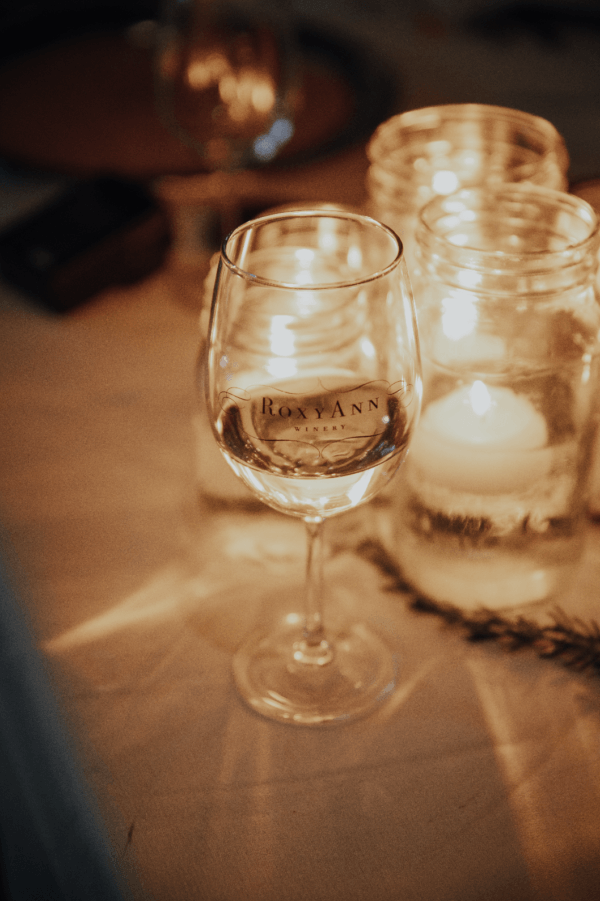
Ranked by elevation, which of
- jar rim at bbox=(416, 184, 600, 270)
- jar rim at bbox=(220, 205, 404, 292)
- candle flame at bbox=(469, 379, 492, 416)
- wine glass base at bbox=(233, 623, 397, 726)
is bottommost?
wine glass base at bbox=(233, 623, 397, 726)

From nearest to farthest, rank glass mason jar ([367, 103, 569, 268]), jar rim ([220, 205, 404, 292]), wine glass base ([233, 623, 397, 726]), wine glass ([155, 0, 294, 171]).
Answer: jar rim ([220, 205, 404, 292]) < wine glass base ([233, 623, 397, 726]) < glass mason jar ([367, 103, 569, 268]) < wine glass ([155, 0, 294, 171])

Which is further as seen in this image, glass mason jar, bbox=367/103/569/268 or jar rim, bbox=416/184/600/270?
glass mason jar, bbox=367/103/569/268

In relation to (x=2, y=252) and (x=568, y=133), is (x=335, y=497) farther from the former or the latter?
(x=568, y=133)

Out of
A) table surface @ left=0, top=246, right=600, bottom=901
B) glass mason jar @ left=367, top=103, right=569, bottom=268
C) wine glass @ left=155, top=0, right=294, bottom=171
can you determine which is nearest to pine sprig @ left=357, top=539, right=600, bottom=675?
table surface @ left=0, top=246, right=600, bottom=901

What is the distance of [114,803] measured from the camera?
0.44 metres

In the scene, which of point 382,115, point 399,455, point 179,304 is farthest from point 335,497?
point 382,115

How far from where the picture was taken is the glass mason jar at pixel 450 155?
62 centimetres

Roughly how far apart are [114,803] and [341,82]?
0.94 meters

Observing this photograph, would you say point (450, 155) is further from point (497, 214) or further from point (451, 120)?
point (497, 214)

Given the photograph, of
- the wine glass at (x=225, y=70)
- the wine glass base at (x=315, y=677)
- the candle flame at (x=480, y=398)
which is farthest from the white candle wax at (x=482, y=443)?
the wine glass at (x=225, y=70)

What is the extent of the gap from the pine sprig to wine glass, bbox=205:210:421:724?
0.05m

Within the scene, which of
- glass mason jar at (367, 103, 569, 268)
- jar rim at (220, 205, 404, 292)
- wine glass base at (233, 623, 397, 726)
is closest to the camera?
jar rim at (220, 205, 404, 292)

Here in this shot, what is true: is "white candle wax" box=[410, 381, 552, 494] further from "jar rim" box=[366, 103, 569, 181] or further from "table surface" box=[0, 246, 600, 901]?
"jar rim" box=[366, 103, 569, 181]

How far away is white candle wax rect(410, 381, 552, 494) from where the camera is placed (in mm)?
513
